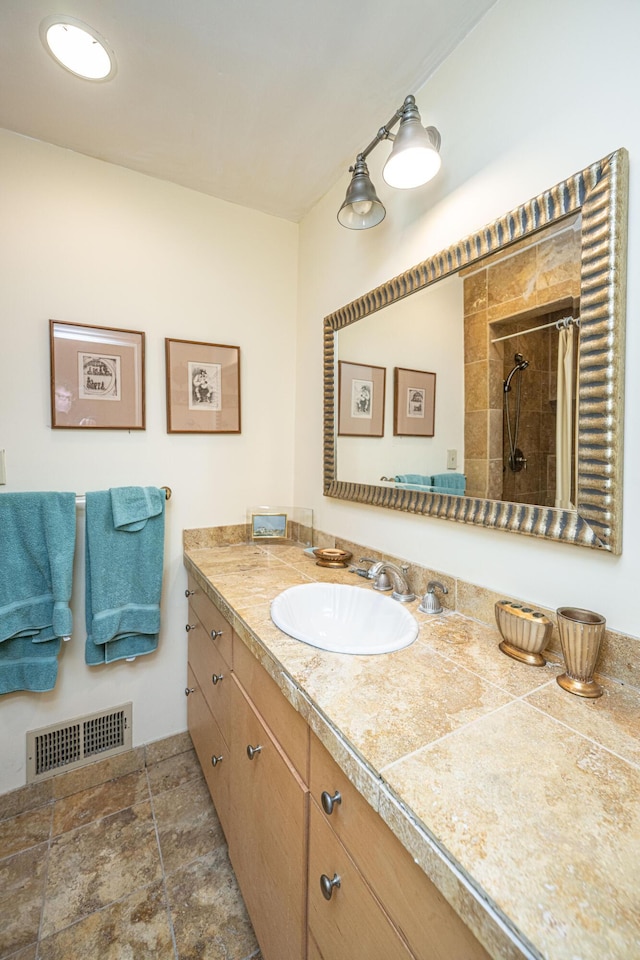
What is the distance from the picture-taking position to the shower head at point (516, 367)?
0.95 meters

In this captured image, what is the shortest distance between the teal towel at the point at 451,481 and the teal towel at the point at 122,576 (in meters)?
1.08

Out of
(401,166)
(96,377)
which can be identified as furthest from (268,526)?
(401,166)

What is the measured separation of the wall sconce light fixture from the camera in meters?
0.99

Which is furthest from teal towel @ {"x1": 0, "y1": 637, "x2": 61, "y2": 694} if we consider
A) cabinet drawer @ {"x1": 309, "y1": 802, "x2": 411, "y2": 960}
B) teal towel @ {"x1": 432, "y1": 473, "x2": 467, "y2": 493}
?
teal towel @ {"x1": 432, "y1": 473, "x2": 467, "y2": 493}

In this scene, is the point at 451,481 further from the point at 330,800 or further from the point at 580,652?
the point at 330,800

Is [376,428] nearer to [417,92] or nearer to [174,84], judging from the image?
[417,92]

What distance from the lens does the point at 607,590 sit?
794 mm

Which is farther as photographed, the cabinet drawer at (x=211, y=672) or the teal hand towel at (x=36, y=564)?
the teal hand towel at (x=36, y=564)

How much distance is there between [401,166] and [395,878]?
58.1 inches

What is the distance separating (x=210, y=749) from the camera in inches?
55.1

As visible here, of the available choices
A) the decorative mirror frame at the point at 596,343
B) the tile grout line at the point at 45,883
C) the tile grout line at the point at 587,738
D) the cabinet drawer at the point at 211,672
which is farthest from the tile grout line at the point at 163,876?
the decorative mirror frame at the point at 596,343

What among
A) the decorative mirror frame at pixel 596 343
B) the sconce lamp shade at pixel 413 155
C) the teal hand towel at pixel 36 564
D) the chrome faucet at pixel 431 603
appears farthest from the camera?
the teal hand towel at pixel 36 564

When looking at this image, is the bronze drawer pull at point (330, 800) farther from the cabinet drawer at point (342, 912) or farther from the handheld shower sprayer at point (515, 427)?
the handheld shower sprayer at point (515, 427)

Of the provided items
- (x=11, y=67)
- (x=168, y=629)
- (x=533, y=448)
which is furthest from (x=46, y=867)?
(x=11, y=67)
